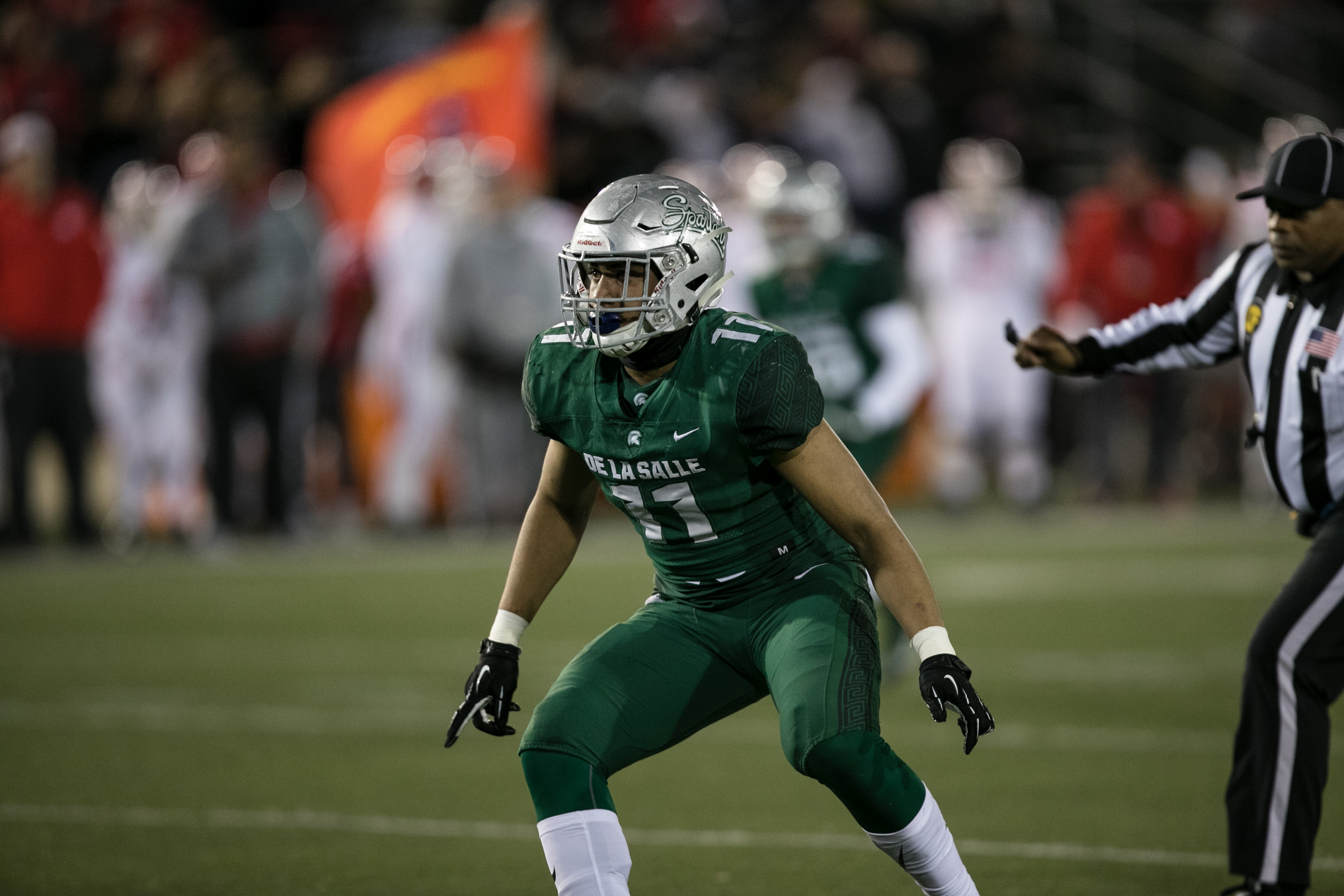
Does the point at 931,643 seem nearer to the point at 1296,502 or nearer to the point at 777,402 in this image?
the point at 777,402

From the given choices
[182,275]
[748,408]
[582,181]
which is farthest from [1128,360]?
[582,181]

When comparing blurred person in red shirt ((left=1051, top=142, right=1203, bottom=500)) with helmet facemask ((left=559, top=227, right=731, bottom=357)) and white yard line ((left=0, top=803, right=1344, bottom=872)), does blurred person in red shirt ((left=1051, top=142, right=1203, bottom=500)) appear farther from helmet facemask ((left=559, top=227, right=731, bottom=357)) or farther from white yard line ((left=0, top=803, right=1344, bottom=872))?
helmet facemask ((left=559, top=227, right=731, bottom=357))

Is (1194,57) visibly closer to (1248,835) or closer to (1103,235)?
(1103,235)

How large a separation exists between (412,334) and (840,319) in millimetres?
6441

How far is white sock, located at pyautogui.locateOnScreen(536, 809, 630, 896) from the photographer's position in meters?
3.71

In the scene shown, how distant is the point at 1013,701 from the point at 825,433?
392cm

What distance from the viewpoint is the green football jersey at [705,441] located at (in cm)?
385

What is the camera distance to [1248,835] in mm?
4469

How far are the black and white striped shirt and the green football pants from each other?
1182mm

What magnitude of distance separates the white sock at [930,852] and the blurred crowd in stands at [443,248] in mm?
6969

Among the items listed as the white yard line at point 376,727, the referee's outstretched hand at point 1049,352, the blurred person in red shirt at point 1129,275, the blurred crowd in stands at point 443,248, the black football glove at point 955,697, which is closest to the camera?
the black football glove at point 955,697

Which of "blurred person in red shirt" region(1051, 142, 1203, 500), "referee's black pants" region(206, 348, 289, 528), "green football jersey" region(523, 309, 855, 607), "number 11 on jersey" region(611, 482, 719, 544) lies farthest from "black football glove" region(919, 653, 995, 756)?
"blurred person in red shirt" region(1051, 142, 1203, 500)

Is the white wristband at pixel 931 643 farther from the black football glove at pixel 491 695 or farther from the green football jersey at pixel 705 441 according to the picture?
the black football glove at pixel 491 695

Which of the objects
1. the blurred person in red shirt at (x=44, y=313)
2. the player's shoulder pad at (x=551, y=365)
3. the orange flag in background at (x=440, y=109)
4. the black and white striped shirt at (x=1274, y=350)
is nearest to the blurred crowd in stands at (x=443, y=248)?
the blurred person in red shirt at (x=44, y=313)
